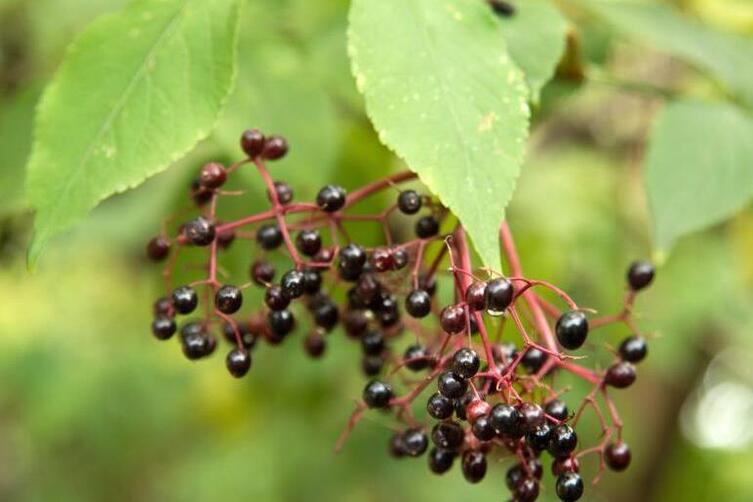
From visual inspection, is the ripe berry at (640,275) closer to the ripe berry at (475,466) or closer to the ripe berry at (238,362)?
the ripe berry at (475,466)

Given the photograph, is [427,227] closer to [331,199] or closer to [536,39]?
[331,199]

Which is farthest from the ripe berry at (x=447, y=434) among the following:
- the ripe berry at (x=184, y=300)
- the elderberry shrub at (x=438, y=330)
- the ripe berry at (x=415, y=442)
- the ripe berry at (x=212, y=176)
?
the ripe berry at (x=212, y=176)

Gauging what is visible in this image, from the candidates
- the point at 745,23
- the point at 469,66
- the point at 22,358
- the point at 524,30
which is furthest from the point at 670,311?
the point at 22,358

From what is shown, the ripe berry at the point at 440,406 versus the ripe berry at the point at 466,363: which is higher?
the ripe berry at the point at 466,363

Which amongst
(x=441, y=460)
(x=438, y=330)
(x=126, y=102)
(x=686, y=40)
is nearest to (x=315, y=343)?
(x=438, y=330)

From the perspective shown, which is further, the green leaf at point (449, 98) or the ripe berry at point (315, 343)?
the ripe berry at point (315, 343)

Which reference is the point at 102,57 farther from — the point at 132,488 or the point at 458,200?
the point at 132,488

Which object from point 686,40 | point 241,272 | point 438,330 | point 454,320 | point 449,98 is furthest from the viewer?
point 241,272
